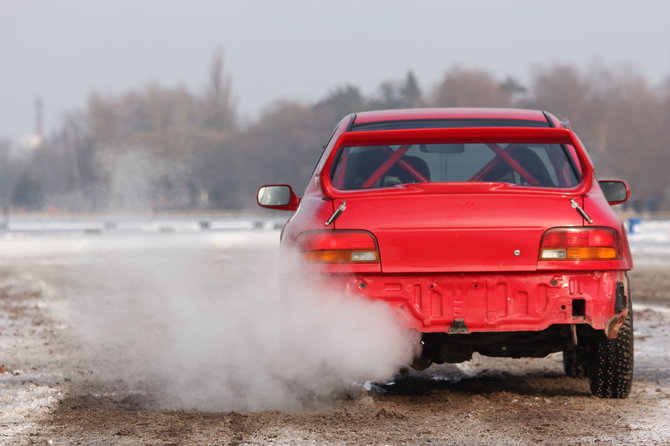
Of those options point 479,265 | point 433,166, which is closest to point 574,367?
point 433,166

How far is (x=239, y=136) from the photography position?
103 m

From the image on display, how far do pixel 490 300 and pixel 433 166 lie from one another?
139 cm

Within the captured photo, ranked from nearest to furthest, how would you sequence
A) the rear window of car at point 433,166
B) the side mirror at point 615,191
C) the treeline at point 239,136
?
1. the rear window of car at point 433,166
2. the side mirror at point 615,191
3. the treeline at point 239,136

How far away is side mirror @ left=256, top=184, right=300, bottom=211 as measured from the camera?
6574mm

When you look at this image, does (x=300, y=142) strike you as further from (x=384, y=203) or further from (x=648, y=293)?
(x=384, y=203)

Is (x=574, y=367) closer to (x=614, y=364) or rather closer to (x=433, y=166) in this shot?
(x=614, y=364)

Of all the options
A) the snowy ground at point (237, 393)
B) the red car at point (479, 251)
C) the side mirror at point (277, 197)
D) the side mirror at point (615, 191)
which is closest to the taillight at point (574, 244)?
the red car at point (479, 251)

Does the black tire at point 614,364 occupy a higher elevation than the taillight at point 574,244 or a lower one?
lower

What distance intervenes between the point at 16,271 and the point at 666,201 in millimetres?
59711

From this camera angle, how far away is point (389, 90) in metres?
108

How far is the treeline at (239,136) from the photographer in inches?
3445

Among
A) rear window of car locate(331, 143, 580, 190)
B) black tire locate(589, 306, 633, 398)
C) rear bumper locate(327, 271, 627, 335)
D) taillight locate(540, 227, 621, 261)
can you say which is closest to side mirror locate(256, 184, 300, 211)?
rear window of car locate(331, 143, 580, 190)

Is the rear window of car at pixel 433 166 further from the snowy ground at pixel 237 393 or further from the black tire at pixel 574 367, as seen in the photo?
the black tire at pixel 574 367

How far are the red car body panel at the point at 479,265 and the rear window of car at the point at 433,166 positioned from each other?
2.06 feet
